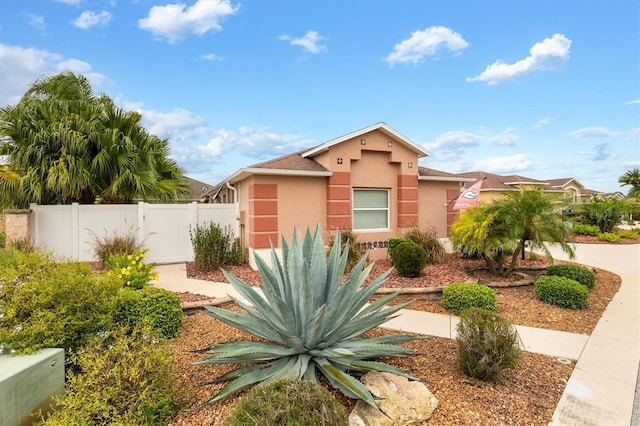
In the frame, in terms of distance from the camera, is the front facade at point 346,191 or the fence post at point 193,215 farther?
the fence post at point 193,215

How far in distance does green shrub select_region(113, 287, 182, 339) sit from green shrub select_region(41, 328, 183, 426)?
48.9 inches

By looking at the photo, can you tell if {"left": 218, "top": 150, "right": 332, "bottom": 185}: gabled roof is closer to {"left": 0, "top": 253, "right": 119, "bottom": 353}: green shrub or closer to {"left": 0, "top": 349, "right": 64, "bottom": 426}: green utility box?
{"left": 0, "top": 253, "right": 119, "bottom": 353}: green shrub

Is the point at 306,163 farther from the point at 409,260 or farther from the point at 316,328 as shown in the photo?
the point at 316,328

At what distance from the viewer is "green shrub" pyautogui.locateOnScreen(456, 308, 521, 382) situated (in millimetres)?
3172

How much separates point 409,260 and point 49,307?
22.2 feet

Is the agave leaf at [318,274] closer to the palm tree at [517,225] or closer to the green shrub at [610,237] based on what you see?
the palm tree at [517,225]

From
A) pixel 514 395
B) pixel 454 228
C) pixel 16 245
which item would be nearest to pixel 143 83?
pixel 16 245

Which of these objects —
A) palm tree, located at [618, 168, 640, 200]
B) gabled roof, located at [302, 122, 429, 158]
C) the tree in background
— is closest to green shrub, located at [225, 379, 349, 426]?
gabled roof, located at [302, 122, 429, 158]

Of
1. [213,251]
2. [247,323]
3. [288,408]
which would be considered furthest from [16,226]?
[288,408]

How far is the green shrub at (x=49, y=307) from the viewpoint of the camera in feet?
9.41

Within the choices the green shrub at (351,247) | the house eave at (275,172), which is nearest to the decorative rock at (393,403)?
the green shrub at (351,247)

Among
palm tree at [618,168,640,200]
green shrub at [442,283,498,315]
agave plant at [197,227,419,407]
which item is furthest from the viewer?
palm tree at [618,168,640,200]

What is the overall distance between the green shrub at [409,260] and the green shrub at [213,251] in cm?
497

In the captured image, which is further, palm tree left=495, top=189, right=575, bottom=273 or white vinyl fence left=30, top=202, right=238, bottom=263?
white vinyl fence left=30, top=202, right=238, bottom=263
